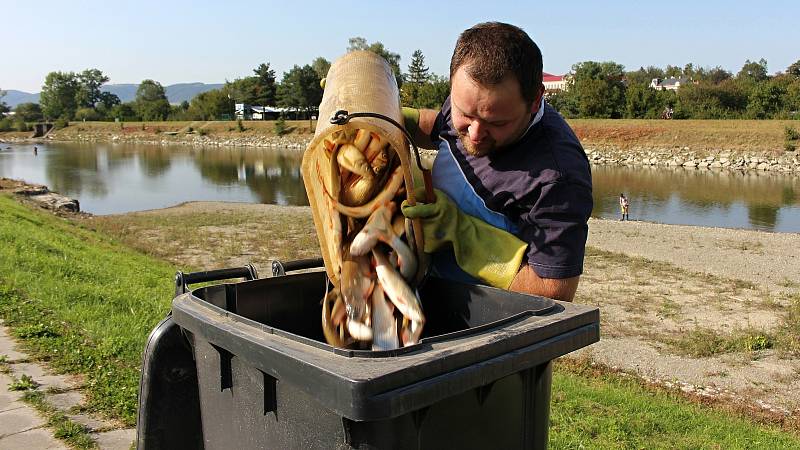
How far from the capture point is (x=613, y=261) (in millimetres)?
15555

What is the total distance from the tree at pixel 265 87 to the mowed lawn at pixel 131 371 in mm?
90621

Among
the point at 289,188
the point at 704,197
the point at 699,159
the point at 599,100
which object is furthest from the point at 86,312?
the point at 599,100

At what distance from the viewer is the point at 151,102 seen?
11638 cm

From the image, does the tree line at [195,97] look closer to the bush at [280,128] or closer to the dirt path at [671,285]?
the bush at [280,128]

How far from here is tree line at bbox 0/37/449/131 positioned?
279 feet

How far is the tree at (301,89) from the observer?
84812 millimetres

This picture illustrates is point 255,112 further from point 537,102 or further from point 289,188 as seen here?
point 537,102

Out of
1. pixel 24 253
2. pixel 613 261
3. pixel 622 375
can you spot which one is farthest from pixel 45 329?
pixel 613 261

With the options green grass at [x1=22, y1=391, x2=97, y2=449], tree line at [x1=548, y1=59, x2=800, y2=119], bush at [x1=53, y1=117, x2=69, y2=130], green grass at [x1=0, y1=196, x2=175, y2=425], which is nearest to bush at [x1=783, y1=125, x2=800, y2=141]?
tree line at [x1=548, y1=59, x2=800, y2=119]

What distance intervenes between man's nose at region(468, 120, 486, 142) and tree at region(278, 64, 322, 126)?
3248 inches

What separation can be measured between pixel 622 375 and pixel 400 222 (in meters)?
6.37

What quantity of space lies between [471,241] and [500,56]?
0.62 m

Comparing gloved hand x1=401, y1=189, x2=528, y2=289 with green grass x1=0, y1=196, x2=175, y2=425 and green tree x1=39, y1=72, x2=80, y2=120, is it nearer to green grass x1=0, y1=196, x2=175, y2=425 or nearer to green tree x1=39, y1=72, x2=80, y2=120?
green grass x1=0, y1=196, x2=175, y2=425

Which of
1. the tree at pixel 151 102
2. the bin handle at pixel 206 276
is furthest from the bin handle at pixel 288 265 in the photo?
the tree at pixel 151 102
